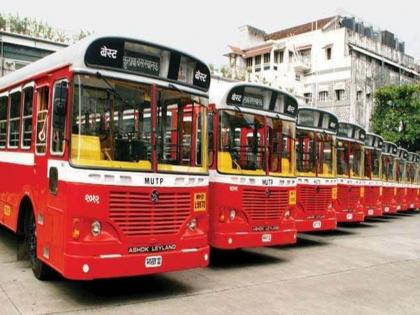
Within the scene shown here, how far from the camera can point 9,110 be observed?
8.48 m

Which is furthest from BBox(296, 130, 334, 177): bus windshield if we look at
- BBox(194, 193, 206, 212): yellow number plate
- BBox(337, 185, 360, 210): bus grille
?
BBox(194, 193, 206, 212): yellow number plate

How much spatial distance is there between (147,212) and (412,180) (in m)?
18.7

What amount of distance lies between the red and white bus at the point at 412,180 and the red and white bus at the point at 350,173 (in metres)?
Answer: 7.81

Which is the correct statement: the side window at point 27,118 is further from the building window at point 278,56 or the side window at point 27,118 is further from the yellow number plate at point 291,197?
the building window at point 278,56

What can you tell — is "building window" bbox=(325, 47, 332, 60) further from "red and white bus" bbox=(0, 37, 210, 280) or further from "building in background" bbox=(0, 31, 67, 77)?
"red and white bus" bbox=(0, 37, 210, 280)

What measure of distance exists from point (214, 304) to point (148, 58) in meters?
3.14

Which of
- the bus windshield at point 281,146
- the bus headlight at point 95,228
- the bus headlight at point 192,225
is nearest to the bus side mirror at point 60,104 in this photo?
the bus headlight at point 95,228

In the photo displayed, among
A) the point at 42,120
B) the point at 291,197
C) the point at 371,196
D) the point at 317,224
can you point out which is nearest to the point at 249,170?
the point at 291,197

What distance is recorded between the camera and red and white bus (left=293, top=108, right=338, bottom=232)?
1121 centimetres

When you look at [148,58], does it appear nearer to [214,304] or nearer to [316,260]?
[214,304]

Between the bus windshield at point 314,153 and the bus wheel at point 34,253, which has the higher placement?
the bus windshield at point 314,153

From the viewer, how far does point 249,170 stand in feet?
28.9

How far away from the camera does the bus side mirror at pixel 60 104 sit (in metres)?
5.97

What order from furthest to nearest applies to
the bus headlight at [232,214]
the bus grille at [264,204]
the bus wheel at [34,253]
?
the bus grille at [264,204] < the bus headlight at [232,214] < the bus wheel at [34,253]
